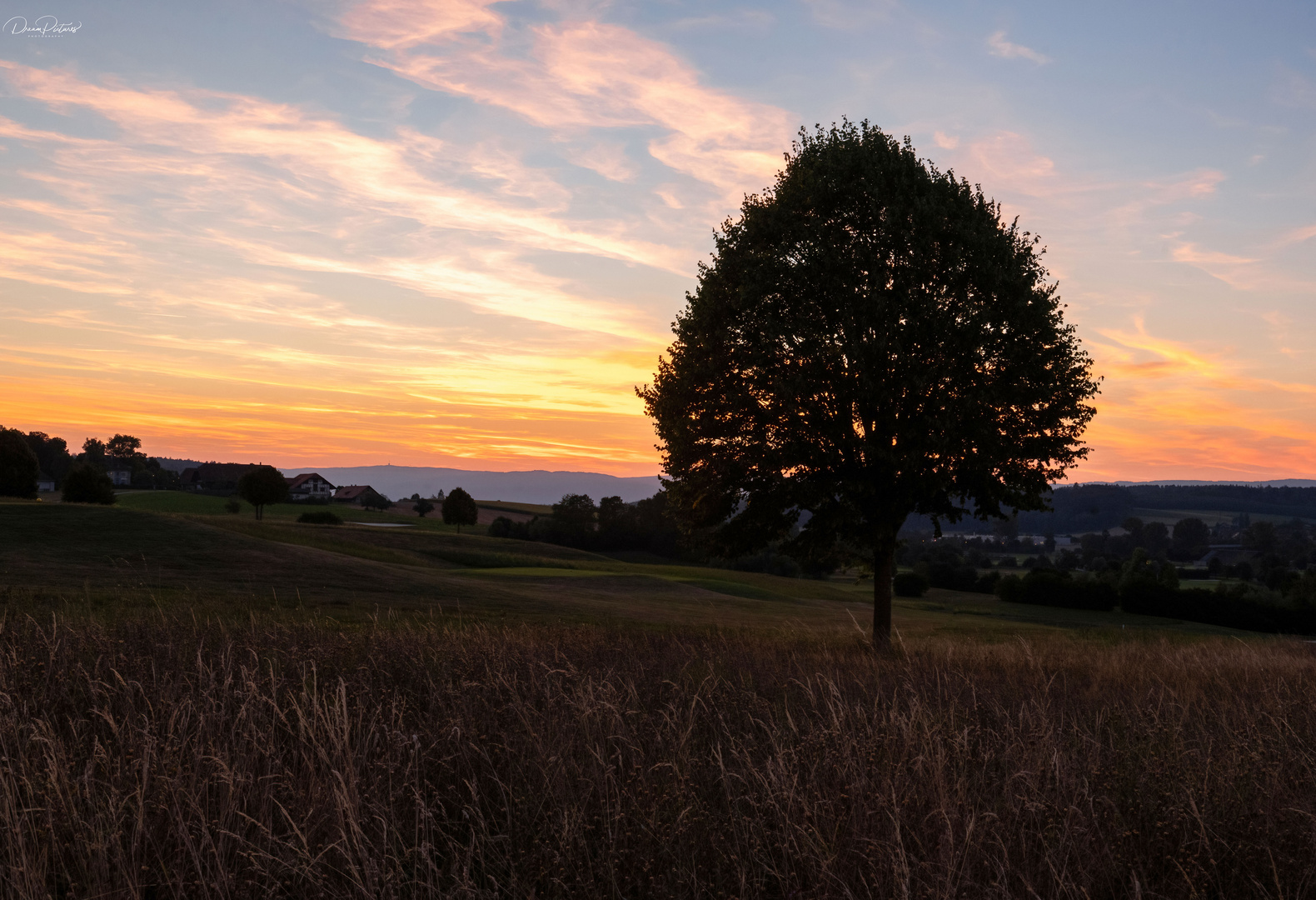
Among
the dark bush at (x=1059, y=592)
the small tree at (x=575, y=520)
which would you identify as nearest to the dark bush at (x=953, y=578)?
the dark bush at (x=1059, y=592)

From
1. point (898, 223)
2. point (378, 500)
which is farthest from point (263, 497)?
point (898, 223)

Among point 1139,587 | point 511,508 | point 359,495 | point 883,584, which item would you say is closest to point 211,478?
point 359,495

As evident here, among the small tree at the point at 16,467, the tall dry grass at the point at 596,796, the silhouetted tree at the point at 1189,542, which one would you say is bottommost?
the silhouetted tree at the point at 1189,542

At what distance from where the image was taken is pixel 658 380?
23984mm

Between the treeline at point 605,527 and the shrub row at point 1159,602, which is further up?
the treeline at point 605,527

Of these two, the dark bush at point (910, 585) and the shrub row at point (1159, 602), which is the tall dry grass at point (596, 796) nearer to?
the dark bush at point (910, 585)

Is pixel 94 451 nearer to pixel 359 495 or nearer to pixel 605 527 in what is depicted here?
pixel 359 495

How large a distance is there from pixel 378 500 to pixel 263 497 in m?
69.7

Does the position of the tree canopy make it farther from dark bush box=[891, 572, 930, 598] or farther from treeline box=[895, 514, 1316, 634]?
treeline box=[895, 514, 1316, 634]

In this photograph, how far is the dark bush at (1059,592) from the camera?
84.2 meters

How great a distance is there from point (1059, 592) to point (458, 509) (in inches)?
2613

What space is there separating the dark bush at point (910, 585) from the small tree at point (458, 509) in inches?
1927

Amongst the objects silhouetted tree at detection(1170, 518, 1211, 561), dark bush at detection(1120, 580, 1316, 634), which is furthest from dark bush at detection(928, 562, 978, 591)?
silhouetted tree at detection(1170, 518, 1211, 561)

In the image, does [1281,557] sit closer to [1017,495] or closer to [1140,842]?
[1017,495]
